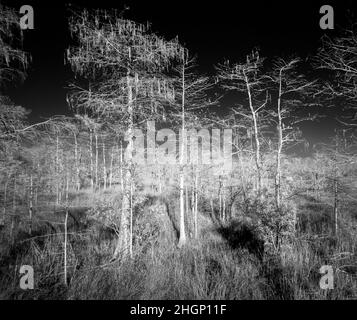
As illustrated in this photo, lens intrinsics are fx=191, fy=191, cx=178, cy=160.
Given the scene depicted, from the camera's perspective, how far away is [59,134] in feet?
21.6

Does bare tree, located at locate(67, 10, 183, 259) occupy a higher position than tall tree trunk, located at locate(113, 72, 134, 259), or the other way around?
bare tree, located at locate(67, 10, 183, 259)

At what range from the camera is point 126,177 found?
6859 mm

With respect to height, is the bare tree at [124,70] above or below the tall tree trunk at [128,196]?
above

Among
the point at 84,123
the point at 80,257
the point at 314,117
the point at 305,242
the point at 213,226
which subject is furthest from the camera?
the point at 213,226

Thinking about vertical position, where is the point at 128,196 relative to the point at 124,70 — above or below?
below

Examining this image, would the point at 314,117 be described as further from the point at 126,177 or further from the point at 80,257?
the point at 80,257

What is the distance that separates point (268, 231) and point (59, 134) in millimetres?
8116

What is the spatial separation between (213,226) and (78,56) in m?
12.3

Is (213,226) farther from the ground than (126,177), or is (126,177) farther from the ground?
(126,177)
